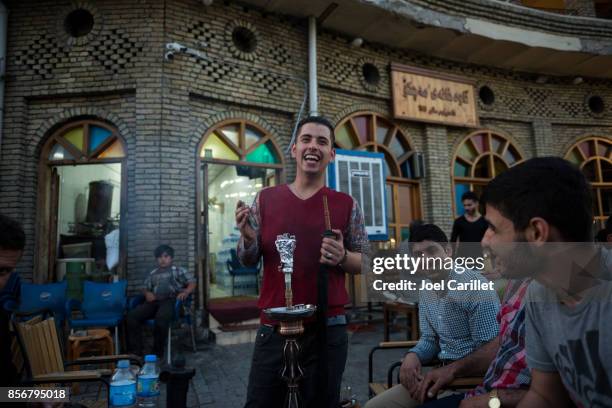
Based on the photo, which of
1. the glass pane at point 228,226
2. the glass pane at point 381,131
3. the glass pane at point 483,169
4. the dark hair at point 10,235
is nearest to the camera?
the dark hair at point 10,235

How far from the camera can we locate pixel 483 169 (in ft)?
31.6

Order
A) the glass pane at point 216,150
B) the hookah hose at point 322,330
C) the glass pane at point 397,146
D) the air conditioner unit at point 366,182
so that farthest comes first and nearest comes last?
1. the glass pane at point 397,146
2. the air conditioner unit at point 366,182
3. the glass pane at point 216,150
4. the hookah hose at point 322,330

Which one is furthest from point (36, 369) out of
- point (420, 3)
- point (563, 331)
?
point (420, 3)

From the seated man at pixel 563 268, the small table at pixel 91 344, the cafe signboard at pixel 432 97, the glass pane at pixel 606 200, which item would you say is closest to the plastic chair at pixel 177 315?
the small table at pixel 91 344

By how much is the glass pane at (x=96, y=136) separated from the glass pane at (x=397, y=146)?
5681 mm

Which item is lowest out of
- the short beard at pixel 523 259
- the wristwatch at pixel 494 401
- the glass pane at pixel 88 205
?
the wristwatch at pixel 494 401

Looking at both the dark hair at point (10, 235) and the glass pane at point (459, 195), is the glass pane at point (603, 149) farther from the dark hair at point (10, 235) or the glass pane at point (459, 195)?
the dark hair at point (10, 235)

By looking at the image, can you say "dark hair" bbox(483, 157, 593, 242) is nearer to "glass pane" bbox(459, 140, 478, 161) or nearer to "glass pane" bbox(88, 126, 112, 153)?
"glass pane" bbox(88, 126, 112, 153)

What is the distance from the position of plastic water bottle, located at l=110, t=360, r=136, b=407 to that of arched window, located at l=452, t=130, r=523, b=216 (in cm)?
796

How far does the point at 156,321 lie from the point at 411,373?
3939 mm

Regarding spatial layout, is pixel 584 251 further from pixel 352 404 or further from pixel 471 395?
pixel 352 404

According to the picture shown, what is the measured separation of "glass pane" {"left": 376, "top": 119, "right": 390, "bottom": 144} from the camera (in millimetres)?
8555

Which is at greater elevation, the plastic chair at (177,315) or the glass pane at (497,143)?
the glass pane at (497,143)

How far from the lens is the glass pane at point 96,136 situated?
642cm
